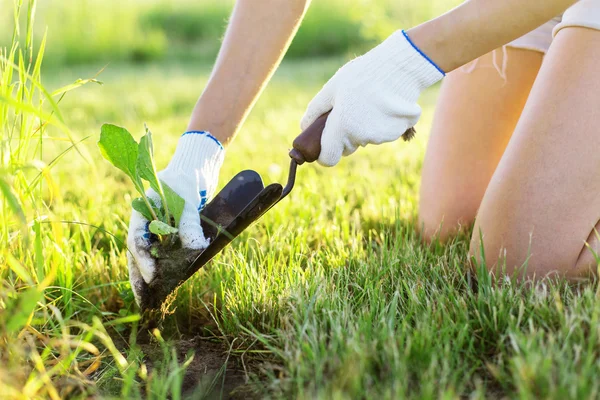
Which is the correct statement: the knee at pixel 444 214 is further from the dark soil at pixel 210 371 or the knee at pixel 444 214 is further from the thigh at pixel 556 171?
the dark soil at pixel 210 371

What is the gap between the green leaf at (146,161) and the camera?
121 centimetres

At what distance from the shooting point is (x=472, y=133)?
6.10 ft

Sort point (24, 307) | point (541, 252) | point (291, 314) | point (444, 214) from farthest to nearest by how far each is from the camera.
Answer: point (444, 214) < point (541, 252) < point (291, 314) < point (24, 307)

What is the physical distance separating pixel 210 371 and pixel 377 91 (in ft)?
2.13

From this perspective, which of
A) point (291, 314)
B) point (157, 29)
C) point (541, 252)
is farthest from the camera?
point (157, 29)

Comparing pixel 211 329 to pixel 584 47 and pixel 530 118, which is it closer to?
pixel 530 118

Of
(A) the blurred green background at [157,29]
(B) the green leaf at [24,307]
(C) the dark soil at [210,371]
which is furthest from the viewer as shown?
(A) the blurred green background at [157,29]

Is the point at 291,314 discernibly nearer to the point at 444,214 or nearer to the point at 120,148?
the point at 120,148

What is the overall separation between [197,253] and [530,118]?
80 centimetres

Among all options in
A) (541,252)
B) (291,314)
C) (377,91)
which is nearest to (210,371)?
(291,314)

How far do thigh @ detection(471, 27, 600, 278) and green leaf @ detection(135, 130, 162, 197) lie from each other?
2.37 ft

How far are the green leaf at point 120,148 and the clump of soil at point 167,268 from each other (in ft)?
0.46

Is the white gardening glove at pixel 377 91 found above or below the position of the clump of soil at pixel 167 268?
above

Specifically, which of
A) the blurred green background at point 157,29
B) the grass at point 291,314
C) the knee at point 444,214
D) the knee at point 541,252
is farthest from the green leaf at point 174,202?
the blurred green background at point 157,29
